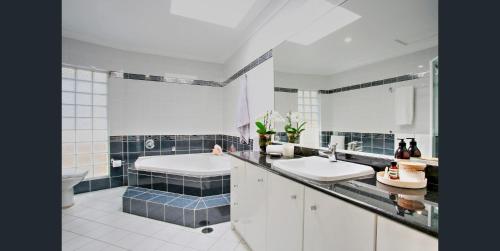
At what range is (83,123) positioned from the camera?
3.28 metres

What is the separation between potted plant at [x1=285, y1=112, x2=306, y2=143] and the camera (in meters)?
2.01

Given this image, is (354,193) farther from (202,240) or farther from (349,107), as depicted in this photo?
(202,240)

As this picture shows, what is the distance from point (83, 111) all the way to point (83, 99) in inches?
7.3

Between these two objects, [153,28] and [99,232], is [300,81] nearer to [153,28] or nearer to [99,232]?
[153,28]

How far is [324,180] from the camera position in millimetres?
1053

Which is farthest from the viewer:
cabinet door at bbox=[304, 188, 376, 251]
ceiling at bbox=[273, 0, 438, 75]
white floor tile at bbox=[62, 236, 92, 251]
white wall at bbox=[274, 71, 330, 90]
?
white floor tile at bbox=[62, 236, 92, 251]

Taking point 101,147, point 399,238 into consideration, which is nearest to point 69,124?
point 101,147

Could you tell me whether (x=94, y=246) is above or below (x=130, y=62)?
below

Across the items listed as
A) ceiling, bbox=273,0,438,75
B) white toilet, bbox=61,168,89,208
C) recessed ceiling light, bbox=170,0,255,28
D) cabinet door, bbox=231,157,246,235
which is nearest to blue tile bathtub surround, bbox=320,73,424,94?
ceiling, bbox=273,0,438,75

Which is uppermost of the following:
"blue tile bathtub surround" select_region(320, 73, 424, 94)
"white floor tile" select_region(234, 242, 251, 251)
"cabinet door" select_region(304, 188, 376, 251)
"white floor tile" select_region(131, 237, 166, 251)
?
"blue tile bathtub surround" select_region(320, 73, 424, 94)

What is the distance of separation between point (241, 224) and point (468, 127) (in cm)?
195

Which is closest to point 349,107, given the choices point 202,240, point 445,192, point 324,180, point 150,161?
point 324,180

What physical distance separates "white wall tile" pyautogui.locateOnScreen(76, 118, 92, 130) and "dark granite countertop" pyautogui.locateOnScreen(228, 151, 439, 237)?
140 inches

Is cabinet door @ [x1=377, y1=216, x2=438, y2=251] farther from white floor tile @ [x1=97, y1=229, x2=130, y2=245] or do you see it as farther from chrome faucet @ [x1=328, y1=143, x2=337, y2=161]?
white floor tile @ [x1=97, y1=229, x2=130, y2=245]
